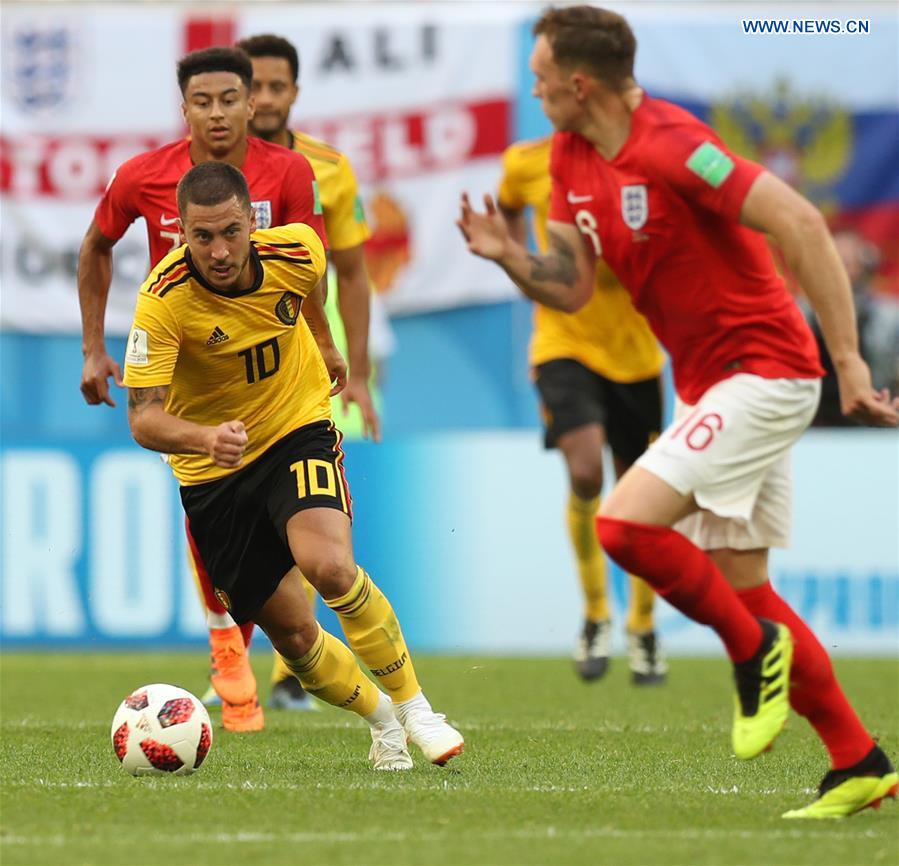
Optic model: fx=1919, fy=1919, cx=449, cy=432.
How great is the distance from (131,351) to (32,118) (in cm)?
1000

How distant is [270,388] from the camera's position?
20.1 ft

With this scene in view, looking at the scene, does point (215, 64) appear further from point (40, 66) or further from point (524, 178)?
point (40, 66)

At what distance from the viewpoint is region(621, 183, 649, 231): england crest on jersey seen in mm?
5367

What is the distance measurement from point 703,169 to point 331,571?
164 cm

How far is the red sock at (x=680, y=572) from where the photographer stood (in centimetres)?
495

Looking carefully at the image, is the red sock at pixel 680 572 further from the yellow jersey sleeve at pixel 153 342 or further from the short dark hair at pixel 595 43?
the yellow jersey sleeve at pixel 153 342

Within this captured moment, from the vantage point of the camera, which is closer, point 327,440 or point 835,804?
point 835,804

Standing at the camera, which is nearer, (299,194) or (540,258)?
(540,258)

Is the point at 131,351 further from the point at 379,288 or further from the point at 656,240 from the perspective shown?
the point at 379,288

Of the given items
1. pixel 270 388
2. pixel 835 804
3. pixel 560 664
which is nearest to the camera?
pixel 835 804

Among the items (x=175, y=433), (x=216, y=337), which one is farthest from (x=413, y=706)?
(x=216, y=337)

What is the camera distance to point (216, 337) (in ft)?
19.4

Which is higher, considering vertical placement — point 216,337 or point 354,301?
point 216,337

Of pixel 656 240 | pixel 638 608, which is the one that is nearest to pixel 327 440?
pixel 656 240
